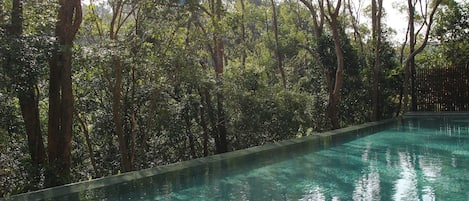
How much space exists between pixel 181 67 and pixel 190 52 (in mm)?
437

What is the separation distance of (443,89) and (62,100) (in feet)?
41.6

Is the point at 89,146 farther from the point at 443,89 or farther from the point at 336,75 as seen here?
the point at 443,89

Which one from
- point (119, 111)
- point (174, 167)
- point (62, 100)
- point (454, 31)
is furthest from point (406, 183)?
point (454, 31)

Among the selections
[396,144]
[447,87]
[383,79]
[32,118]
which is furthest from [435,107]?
[32,118]

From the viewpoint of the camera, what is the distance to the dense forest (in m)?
6.11

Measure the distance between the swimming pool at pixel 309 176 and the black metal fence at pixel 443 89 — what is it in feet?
23.7

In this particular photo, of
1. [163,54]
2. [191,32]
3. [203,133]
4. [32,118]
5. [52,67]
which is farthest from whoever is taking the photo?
[203,133]

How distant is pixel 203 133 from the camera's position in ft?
32.1

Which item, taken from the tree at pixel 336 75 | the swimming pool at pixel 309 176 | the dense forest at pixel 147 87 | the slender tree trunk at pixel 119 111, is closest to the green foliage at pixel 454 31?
the dense forest at pixel 147 87

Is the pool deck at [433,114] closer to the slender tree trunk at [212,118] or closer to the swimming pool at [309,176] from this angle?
the swimming pool at [309,176]

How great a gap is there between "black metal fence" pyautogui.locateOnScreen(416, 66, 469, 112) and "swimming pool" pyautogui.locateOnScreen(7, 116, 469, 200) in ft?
23.7

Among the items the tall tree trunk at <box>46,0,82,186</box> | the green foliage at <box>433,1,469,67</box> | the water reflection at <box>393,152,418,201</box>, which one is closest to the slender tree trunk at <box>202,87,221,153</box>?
the tall tree trunk at <box>46,0,82,186</box>

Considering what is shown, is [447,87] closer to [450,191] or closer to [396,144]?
[396,144]

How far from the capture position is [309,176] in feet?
17.0
